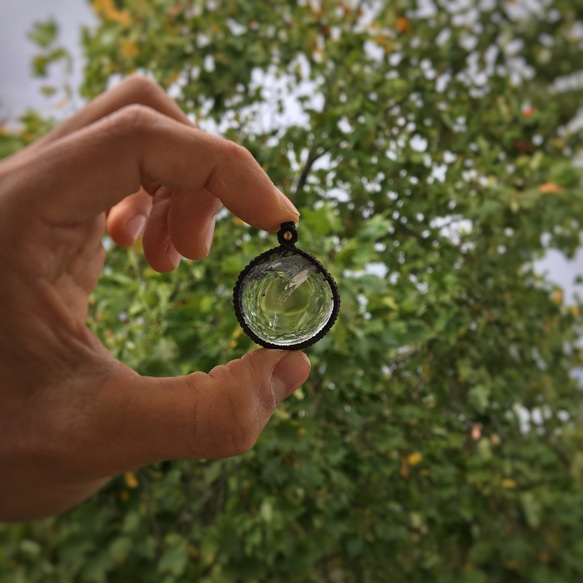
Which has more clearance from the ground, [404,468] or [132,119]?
[132,119]

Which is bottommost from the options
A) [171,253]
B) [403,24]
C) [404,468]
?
[404,468]

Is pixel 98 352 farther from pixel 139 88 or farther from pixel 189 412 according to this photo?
pixel 139 88

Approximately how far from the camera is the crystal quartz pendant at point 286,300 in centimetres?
67

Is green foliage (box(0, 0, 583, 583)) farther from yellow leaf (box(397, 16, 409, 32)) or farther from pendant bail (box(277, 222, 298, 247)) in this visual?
pendant bail (box(277, 222, 298, 247))

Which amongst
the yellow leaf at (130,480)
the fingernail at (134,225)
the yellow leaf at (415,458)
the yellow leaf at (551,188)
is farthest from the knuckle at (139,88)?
the yellow leaf at (415,458)

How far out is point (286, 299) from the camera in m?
0.67

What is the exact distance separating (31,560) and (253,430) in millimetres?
1447

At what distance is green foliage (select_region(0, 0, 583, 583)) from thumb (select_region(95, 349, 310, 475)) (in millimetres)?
625

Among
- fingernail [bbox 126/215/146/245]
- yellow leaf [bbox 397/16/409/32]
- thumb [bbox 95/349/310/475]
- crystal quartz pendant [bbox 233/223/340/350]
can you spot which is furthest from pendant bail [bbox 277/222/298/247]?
yellow leaf [bbox 397/16/409/32]

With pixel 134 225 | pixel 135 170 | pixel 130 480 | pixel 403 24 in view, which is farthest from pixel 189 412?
pixel 403 24

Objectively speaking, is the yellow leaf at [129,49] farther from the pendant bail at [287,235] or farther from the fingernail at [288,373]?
the fingernail at [288,373]

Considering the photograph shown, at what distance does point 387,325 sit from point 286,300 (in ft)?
2.42

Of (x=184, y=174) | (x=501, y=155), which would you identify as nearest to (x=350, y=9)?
(x=501, y=155)

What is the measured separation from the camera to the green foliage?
1480 millimetres
